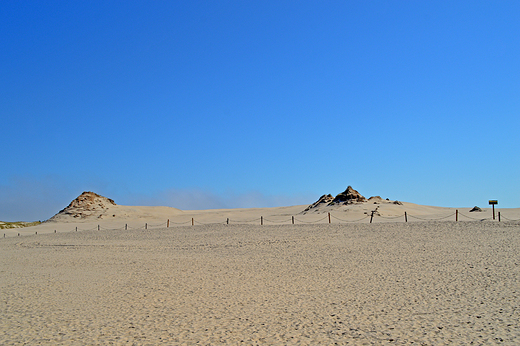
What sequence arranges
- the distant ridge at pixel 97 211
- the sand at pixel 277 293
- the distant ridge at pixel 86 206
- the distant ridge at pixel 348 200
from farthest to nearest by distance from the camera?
1. the distant ridge at pixel 86 206
2. the distant ridge at pixel 97 211
3. the distant ridge at pixel 348 200
4. the sand at pixel 277 293

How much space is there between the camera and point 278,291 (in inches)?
439

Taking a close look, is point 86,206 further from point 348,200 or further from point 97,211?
point 348,200

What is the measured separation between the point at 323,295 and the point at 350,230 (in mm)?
14525

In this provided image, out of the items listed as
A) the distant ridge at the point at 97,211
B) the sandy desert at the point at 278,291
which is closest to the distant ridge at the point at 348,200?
the sandy desert at the point at 278,291

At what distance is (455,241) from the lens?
62.0ft

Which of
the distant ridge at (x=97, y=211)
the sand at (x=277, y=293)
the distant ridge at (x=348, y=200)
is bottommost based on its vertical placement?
the sand at (x=277, y=293)

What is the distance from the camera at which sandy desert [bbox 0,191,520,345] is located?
24.8 feet

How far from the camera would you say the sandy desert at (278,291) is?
755cm

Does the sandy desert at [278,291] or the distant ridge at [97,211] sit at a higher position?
the distant ridge at [97,211]

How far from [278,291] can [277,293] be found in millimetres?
246

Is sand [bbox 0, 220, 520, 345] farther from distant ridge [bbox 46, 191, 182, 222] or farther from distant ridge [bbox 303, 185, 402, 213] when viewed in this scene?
distant ridge [bbox 46, 191, 182, 222]

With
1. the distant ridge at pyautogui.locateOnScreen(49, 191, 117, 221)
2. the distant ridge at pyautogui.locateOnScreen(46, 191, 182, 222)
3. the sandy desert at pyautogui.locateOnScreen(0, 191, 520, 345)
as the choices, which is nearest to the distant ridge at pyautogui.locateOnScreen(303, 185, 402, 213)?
the sandy desert at pyautogui.locateOnScreen(0, 191, 520, 345)

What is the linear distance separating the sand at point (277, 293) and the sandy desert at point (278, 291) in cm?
4

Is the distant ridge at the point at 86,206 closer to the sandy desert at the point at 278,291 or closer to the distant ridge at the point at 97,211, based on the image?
the distant ridge at the point at 97,211
